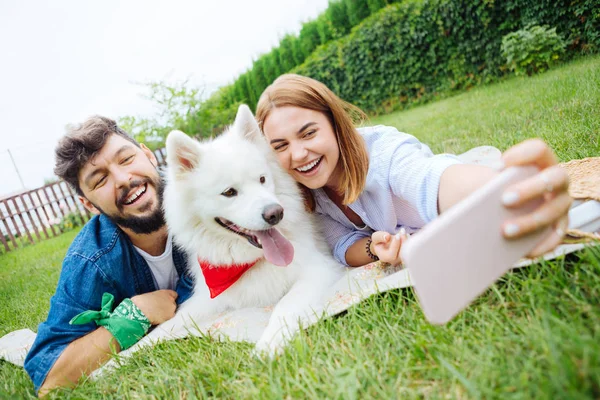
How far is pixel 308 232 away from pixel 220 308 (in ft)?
2.44

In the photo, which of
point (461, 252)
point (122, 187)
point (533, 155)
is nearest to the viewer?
point (461, 252)

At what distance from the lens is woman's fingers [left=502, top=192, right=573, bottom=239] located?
1012 millimetres

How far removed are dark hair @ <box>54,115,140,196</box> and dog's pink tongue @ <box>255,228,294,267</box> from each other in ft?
4.38

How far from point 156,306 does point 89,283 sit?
1.44 ft

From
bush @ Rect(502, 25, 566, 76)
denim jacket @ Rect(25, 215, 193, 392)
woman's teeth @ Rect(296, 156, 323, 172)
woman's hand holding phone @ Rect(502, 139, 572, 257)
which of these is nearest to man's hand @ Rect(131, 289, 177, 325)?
denim jacket @ Rect(25, 215, 193, 392)

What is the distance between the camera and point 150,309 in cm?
227

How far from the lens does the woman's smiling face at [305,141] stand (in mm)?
2051

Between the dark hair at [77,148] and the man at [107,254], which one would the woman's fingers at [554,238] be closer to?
the man at [107,254]

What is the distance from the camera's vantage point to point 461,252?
3.08 ft

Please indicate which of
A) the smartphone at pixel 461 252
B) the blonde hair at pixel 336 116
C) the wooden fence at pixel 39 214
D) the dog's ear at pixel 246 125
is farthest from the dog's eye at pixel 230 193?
the wooden fence at pixel 39 214

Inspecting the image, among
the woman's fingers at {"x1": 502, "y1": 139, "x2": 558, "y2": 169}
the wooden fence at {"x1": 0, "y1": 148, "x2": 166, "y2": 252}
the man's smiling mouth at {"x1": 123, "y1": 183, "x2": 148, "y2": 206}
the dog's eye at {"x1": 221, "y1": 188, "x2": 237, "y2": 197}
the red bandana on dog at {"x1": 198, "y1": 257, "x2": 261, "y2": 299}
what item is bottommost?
the wooden fence at {"x1": 0, "y1": 148, "x2": 166, "y2": 252}

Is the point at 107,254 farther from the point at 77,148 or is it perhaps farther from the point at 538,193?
the point at 538,193

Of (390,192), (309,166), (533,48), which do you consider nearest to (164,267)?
(309,166)

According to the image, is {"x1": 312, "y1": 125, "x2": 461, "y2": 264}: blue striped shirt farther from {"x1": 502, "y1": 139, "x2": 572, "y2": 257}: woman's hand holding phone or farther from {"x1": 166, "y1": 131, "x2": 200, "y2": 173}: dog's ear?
{"x1": 166, "y1": 131, "x2": 200, "y2": 173}: dog's ear
